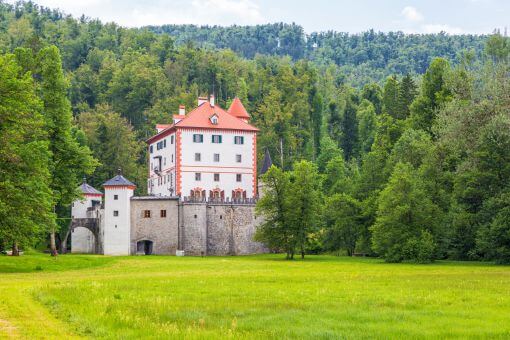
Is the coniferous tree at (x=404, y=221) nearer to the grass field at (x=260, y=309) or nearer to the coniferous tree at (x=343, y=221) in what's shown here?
the coniferous tree at (x=343, y=221)

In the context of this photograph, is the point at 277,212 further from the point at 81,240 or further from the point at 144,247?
the point at 81,240

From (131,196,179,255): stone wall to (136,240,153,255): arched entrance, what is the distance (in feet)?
1.89

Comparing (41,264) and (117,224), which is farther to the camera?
(117,224)

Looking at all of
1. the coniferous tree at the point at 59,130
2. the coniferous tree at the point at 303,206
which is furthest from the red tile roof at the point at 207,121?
the coniferous tree at the point at 59,130

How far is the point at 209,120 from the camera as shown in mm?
94688

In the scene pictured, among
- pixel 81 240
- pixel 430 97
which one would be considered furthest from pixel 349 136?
pixel 81 240

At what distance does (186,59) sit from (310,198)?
8332 centimetres

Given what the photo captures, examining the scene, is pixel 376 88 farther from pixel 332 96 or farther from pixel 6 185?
pixel 6 185

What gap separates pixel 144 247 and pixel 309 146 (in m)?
51.9

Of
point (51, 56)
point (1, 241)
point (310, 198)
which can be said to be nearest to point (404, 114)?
point (310, 198)

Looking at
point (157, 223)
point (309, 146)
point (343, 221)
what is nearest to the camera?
point (343, 221)

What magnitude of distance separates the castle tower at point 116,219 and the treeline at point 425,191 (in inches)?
606

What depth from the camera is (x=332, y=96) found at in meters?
166

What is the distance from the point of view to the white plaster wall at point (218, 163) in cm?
9212
